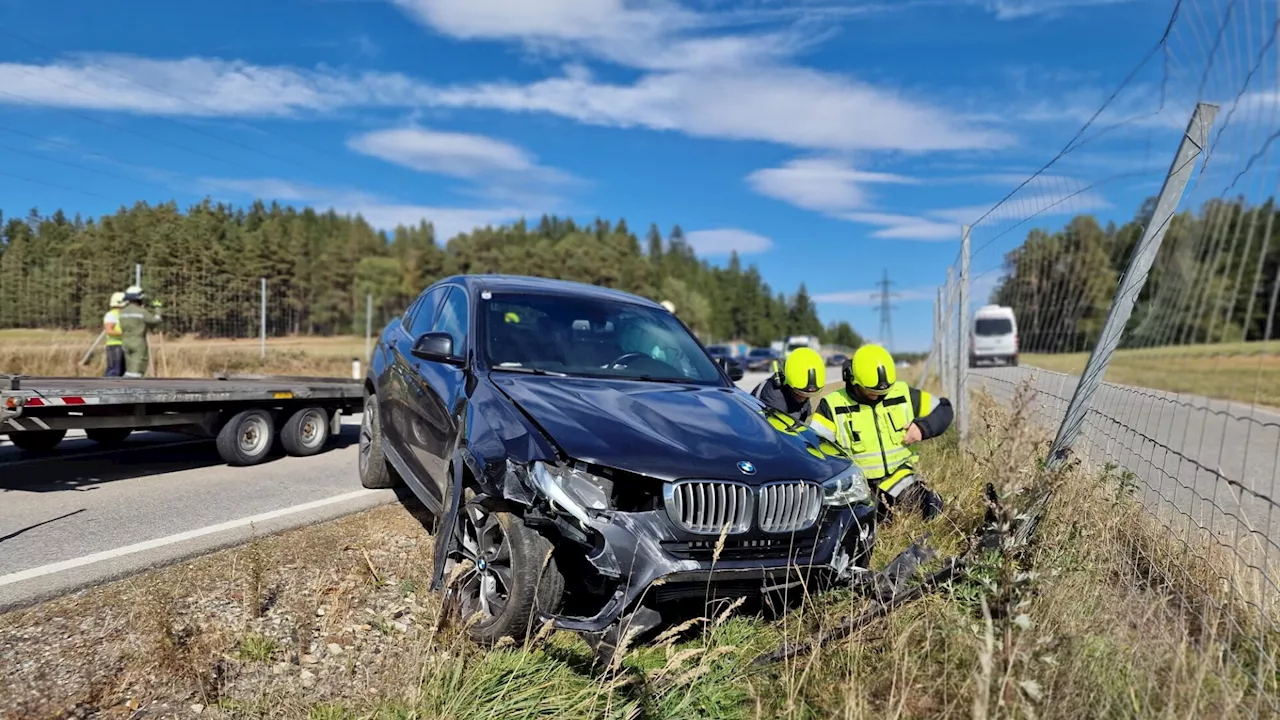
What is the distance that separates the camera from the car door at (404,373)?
5.19 metres

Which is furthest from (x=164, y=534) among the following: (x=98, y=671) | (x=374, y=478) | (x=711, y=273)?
(x=711, y=273)

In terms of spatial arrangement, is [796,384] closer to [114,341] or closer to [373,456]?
[373,456]

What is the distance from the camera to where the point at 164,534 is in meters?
4.91

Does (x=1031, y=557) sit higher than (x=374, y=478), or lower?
higher

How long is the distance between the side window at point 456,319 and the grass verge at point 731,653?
140 centimetres

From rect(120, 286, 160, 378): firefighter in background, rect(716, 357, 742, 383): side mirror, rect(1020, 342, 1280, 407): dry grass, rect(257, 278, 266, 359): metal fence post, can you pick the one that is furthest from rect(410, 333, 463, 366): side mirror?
rect(257, 278, 266, 359): metal fence post

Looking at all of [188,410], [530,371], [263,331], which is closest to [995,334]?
[263,331]

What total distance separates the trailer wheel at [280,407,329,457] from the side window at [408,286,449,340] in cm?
242

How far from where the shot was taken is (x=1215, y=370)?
8.17ft

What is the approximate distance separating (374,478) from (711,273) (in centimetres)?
13338

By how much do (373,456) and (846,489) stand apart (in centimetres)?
408

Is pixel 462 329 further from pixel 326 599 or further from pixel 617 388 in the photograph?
pixel 326 599

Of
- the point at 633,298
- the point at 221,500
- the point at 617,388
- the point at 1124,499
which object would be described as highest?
the point at 633,298

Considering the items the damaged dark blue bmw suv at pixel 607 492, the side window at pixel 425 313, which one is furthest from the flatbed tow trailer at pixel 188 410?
the damaged dark blue bmw suv at pixel 607 492
